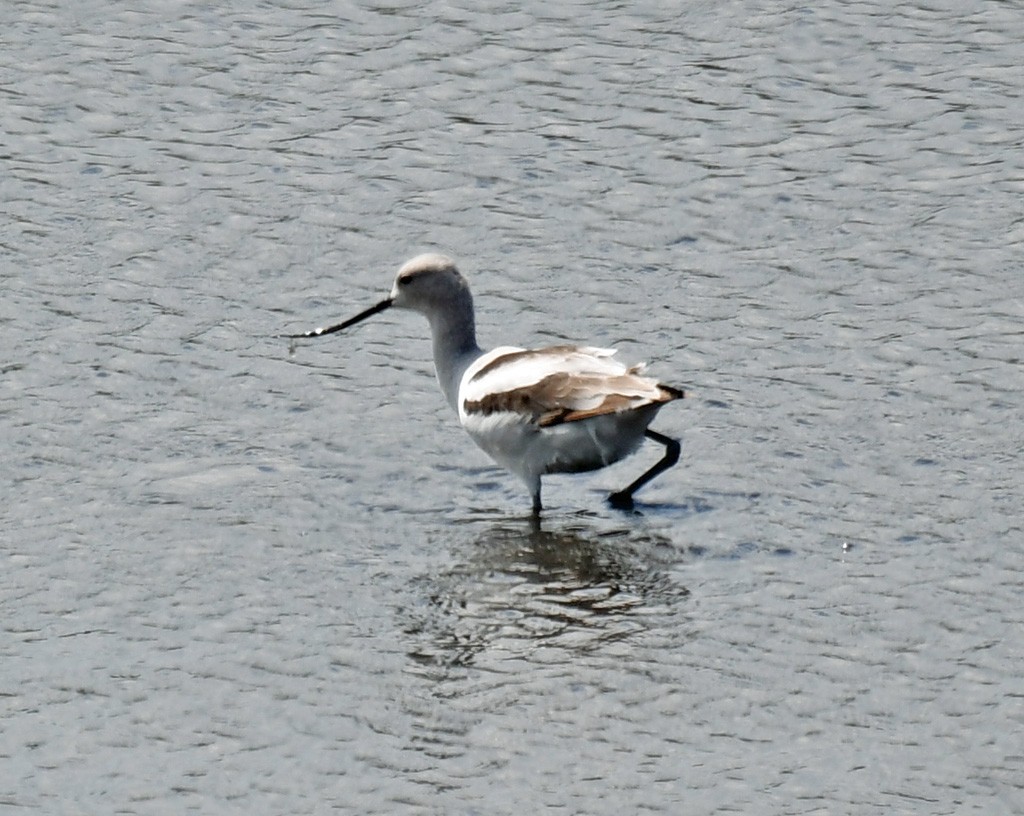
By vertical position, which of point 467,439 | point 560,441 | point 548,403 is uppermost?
point 548,403

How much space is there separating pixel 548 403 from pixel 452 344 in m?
0.99

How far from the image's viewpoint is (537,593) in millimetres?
9227

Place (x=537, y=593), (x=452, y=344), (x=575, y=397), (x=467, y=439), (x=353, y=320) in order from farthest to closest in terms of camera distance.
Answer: (x=353, y=320) → (x=467, y=439) → (x=452, y=344) → (x=575, y=397) → (x=537, y=593)

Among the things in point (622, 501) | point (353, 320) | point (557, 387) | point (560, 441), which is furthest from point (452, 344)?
point (622, 501)

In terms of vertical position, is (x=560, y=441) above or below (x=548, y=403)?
below

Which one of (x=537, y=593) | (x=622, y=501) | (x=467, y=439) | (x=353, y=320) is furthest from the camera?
(x=353, y=320)

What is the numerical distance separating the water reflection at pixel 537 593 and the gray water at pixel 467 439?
1.0 inches

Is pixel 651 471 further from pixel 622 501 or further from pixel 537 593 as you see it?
pixel 537 593

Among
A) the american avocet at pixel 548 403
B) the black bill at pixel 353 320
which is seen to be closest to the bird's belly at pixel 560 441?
the american avocet at pixel 548 403

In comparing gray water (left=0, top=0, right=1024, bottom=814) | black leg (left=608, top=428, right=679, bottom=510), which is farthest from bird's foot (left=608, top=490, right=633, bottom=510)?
gray water (left=0, top=0, right=1024, bottom=814)

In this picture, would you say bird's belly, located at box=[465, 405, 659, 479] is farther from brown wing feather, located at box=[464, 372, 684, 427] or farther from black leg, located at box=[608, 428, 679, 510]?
black leg, located at box=[608, 428, 679, 510]

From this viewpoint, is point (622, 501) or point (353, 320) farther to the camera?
point (353, 320)

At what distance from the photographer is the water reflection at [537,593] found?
8656 mm

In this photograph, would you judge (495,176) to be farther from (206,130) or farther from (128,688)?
(128,688)
